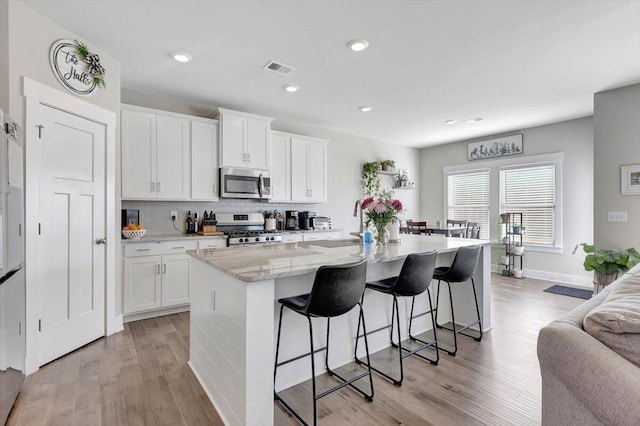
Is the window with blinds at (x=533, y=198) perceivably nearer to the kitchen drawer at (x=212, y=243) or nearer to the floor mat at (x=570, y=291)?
the floor mat at (x=570, y=291)

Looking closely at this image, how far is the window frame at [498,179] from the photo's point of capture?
535 centimetres

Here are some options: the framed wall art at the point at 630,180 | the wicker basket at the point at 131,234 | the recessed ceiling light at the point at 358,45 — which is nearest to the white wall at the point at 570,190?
the framed wall art at the point at 630,180

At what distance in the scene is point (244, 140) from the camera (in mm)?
4402

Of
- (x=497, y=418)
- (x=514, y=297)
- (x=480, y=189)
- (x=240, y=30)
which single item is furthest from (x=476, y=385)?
(x=480, y=189)

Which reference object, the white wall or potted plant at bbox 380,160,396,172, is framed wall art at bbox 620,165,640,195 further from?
potted plant at bbox 380,160,396,172

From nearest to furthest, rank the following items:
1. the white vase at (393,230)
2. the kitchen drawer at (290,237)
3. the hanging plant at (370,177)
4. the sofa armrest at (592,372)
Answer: the sofa armrest at (592,372), the white vase at (393,230), the kitchen drawer at (290,237), the hanging plant at (370,177)

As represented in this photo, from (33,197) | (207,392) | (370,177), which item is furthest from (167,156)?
(370,177)

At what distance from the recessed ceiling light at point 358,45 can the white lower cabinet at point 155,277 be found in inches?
109

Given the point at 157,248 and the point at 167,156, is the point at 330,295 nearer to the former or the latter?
the point at 157,248

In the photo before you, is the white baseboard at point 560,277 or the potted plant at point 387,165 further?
the potted plant at point 387,165

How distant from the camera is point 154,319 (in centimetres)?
358

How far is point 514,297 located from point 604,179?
1.87 meters

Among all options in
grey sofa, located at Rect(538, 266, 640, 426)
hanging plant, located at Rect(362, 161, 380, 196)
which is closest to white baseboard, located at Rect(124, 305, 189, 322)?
grey sofa, located at Rect(538, 266, 640, 426)

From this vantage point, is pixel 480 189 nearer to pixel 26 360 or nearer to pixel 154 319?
pixel 154 319
